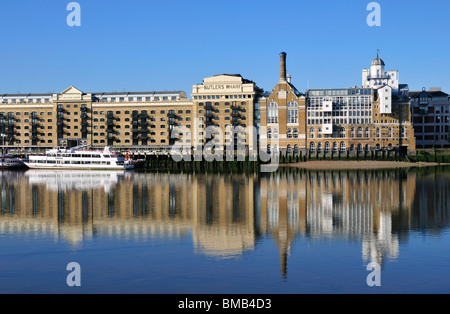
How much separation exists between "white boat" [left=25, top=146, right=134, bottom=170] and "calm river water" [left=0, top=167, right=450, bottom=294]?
60.5 m

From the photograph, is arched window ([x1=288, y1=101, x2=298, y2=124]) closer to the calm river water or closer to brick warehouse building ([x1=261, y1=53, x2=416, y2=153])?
brick warehouse building ([x1=261, y1=53, x2=416, y2=153])

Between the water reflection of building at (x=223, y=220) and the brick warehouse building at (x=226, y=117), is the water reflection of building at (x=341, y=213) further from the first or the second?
the brick warehouse building at (x=226, y=117)

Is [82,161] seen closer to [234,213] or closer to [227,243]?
[234,213]

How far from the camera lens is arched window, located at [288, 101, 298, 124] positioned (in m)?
141

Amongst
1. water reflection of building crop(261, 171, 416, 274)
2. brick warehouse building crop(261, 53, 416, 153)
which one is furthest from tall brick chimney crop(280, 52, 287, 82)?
water reflection of building crop(261, 171, 416, 274)

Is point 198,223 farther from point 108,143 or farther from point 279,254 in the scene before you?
point 108,143

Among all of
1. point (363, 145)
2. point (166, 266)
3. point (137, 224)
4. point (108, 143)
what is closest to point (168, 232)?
point (137, 224)

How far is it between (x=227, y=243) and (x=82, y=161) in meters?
96.1

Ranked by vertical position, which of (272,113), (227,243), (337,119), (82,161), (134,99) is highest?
(134,99)

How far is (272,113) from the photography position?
141 m

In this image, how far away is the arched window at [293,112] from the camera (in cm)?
14075

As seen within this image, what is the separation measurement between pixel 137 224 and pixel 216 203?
1443 cm

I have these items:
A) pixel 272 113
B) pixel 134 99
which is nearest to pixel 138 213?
pixel 272 113

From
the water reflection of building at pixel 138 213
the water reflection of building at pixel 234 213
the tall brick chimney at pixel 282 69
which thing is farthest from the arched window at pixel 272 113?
the water reflection of building at pixel 138 213
